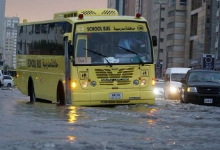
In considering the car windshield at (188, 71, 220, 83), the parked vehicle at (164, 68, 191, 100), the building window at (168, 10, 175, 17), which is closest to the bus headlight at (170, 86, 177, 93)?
the parked vehicle at (164, 68, 191, 100)

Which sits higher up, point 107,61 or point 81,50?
point 81,50

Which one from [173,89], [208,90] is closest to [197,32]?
[173,89]

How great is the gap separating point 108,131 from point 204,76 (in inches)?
663

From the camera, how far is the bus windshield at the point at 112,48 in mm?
19984

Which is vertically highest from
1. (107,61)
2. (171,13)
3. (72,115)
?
(171,13)

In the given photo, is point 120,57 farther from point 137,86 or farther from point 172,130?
point 172,130

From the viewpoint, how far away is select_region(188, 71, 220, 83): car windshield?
93.1 feet

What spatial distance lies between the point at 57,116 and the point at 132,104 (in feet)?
16.1

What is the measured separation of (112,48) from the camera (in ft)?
65.9

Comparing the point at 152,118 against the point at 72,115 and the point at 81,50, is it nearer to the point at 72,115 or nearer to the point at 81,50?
the point at 72,115

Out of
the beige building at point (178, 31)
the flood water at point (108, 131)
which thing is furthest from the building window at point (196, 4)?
the flood water at point (108, 131)

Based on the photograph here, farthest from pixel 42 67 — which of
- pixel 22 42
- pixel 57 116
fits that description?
pixel 57 116

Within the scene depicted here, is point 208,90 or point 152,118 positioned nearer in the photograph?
point 152,118

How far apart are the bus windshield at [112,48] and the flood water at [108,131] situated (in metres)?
2.34
